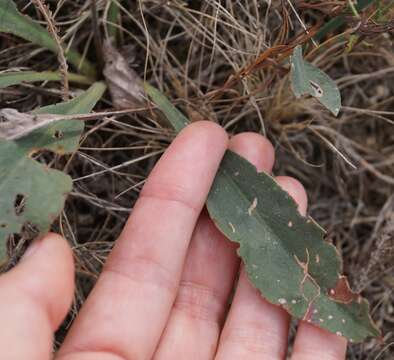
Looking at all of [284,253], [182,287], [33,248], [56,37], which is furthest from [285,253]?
[56,37]

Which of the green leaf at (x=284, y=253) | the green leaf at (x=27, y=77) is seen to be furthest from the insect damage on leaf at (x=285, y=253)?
the green leaf at (x=27, y=77)

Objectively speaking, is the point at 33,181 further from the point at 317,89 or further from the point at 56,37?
the point at 317,89

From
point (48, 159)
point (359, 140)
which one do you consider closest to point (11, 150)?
point (48, 159)

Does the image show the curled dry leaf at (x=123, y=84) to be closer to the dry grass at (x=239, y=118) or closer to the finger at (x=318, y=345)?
the dry grass at (x=239, y=118)

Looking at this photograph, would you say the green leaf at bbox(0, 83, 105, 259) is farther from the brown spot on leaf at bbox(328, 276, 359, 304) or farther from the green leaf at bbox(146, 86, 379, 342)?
the brown spot on leaf at bbox(328, 276, 359, 304)

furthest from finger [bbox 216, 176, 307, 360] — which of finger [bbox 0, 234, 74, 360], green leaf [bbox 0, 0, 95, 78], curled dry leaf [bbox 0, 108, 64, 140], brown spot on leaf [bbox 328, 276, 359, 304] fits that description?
green leaf [bbox 0, 0, 95, 78]

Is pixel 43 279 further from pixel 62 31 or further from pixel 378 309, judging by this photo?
pixel 378 309
